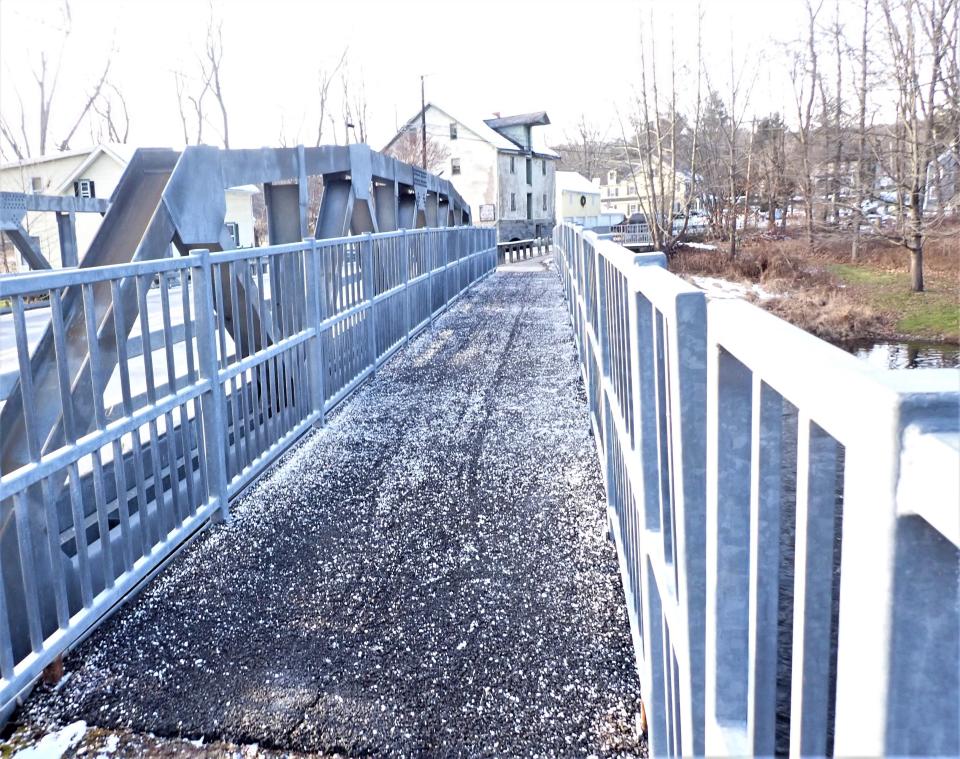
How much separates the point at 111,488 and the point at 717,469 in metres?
4.31

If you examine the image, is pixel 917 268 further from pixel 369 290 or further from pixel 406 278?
pixel 369 290

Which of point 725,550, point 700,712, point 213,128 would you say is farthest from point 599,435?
point 213,128

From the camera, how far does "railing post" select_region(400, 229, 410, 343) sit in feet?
37.3

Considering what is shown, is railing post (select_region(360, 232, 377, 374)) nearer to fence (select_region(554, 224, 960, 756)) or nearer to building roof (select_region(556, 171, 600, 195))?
fence (select_region(554, 224, 960, 756))

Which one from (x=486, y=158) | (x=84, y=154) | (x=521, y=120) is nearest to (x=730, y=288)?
(x=84, y=154)

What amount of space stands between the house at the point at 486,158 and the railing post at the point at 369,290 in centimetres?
4274

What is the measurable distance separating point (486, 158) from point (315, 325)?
158 feet

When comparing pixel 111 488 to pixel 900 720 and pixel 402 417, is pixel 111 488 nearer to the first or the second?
pixel 402 417

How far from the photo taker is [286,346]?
6.36 metres

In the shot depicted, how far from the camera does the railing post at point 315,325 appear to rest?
6.89m

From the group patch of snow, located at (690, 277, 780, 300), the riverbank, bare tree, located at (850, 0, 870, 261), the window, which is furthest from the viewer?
the window

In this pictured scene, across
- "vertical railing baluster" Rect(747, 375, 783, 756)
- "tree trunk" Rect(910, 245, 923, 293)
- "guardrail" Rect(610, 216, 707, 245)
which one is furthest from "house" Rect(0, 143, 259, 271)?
"vertical railing baluster" Rect(747, 375, 783, 756)

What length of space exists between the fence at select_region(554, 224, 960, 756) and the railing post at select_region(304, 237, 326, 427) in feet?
15.5

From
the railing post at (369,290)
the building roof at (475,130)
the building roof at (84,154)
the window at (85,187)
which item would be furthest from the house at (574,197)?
the railing post at (369,290)
